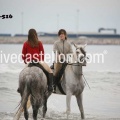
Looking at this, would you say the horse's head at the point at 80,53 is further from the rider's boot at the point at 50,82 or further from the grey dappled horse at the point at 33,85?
the grey dappled horse at the point at 33,85

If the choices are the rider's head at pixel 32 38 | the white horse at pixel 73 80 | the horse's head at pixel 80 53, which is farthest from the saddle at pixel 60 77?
the rider's head at pixel 32 38

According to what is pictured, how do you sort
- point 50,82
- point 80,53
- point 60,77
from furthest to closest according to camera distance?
point 60,77 → point 50,82 → point 80,53

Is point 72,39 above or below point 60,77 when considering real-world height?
below

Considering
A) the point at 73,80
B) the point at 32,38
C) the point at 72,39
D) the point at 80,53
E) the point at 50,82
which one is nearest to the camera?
the point at 32,38

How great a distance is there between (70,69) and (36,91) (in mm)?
1609

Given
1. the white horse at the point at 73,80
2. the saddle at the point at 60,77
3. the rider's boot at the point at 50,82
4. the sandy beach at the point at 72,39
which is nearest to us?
the rider's boot at the point at 50,82

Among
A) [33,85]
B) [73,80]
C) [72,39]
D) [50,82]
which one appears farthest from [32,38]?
[72,39]

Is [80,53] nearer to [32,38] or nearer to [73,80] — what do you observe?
[73,80]

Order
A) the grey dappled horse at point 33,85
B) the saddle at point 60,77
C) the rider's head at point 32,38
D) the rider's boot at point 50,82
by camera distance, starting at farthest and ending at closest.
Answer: the saddle at point 60,77, the rider's boot at point 50,82, the rider's head at point 32,38, the grey dappled horse at point 33,85

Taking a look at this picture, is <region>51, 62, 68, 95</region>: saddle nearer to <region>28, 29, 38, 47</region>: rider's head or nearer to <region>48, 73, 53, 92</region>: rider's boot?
<region>48, 73, 53, 92</region>: rider's boot

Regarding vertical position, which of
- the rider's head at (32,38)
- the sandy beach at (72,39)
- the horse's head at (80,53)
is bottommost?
the sandy beach at (72,39)

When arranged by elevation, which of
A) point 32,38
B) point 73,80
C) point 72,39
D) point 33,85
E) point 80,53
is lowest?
point 72,39

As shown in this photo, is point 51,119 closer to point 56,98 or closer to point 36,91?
point 36,91

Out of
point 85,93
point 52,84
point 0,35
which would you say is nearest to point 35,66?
point 52,84
